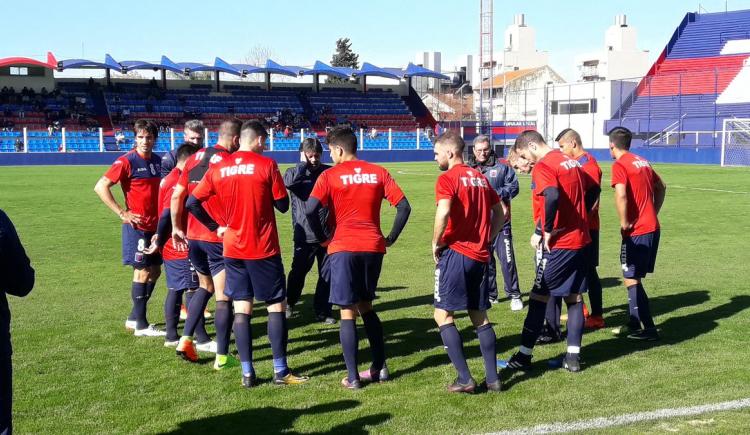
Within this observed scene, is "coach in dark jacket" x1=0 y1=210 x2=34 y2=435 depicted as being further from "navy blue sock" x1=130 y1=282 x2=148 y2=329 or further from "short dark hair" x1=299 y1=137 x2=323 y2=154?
"short dark hair" x1=299 y1=137 x2=323 y2=154

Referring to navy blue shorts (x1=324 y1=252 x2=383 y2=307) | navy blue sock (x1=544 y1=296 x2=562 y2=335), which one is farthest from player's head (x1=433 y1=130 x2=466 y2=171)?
navy blue sock (x1=544 y1=296 x2=562 y2=335)

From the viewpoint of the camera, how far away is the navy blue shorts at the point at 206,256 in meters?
6.53

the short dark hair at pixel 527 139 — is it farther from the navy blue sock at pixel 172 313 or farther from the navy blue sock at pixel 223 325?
the navy blue sock at pixel 172 313

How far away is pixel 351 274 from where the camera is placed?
5.85 meters

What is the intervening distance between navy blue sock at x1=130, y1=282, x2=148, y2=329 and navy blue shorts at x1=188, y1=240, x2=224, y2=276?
1.10 m

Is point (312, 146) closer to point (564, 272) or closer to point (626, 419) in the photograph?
point (564, 272)

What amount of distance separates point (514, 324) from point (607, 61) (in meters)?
85.0

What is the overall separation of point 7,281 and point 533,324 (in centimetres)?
427

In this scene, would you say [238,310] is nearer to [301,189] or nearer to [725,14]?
[301,189]

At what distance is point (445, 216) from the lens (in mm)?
5590

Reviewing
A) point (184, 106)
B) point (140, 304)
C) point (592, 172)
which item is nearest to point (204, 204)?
point (140, 304)

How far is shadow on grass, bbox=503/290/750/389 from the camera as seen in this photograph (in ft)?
21.6

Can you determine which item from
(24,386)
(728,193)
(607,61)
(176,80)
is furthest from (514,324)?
(607,61)

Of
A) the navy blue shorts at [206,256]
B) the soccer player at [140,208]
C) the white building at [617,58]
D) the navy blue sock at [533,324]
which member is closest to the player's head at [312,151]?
the soccer player at [140,208]
